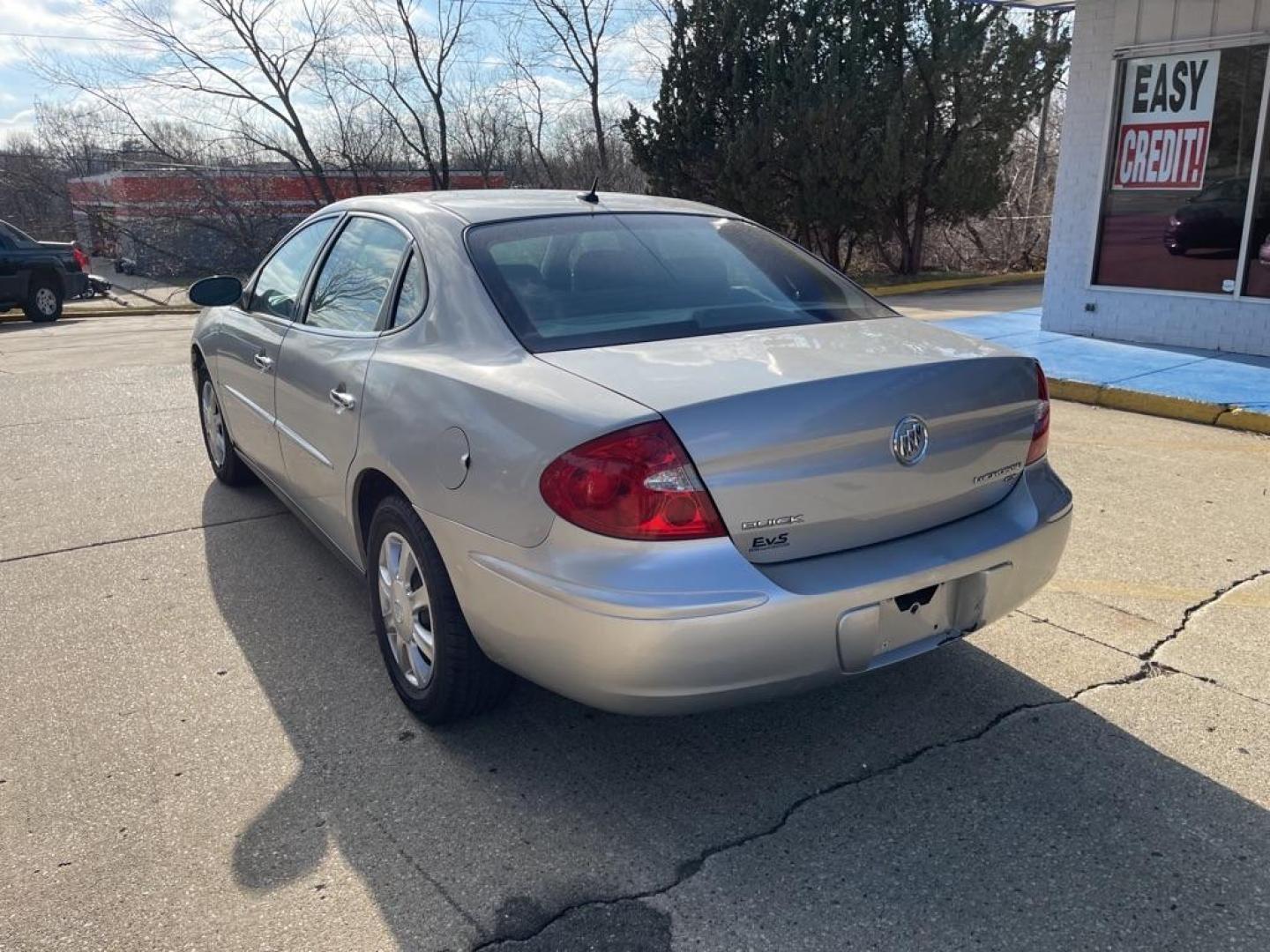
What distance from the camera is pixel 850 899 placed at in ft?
7.79

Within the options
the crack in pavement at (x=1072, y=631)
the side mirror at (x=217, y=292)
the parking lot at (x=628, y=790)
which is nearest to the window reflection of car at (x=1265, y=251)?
the parking lot at (x=628, y=790)

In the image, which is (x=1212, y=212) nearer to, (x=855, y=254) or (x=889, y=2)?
(x=889, y=2)

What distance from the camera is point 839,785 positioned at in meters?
2.83

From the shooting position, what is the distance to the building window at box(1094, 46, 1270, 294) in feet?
28.2

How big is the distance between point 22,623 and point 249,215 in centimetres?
2298

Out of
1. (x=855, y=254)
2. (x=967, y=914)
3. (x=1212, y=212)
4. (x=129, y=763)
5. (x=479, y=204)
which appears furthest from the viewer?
(x=855, y=254)

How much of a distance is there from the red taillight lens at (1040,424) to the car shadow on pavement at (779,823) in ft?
2.63

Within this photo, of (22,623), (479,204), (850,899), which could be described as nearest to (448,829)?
(850,899)

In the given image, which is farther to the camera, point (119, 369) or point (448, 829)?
point (119, 369)

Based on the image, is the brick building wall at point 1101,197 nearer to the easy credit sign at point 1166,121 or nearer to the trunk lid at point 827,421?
the easy credit sign at point 1166,121

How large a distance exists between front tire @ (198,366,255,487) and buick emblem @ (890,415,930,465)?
389cm

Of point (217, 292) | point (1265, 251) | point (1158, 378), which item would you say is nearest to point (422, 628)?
point (217, 292)

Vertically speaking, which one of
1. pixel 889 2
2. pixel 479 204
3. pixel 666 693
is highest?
pixel 889 2

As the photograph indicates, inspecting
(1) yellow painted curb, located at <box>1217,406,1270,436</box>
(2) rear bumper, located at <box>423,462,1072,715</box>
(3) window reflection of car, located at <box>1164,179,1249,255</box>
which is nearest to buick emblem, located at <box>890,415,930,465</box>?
(2) rear bumper, located at <box>423,462,1072,715</box>
